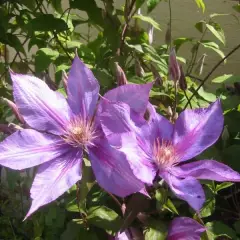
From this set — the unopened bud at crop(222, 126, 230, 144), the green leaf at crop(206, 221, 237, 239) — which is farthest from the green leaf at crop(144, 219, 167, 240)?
the unopened bud at crop(222, 126, 230, 144)

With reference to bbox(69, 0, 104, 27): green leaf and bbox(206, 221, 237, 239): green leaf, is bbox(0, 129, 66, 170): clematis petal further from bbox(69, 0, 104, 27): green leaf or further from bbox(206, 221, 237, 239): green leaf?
bbox(69, 0, 104, 27): green leaf

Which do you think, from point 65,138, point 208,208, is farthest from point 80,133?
point 208,208

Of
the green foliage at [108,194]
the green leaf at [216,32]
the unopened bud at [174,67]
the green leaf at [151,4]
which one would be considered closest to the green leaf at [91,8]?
the green foliage at [108,194]

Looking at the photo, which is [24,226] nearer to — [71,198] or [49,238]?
[49,238]

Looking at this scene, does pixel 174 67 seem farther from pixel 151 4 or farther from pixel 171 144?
pixel 151 4

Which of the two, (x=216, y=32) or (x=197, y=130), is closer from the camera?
(x=197, y=130)

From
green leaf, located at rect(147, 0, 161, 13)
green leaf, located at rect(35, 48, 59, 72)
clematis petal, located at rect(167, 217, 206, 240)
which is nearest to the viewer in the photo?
clematis petal, located at rect(167, 217, 206, 240)

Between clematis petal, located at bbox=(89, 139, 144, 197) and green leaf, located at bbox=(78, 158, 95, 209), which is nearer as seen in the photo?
clematis petal, located at bbox=(89, 139, 144, 197)
